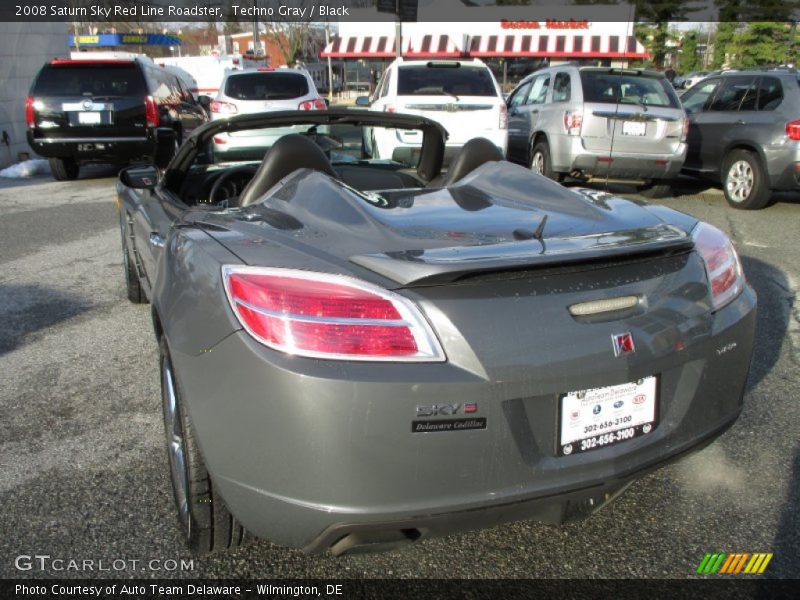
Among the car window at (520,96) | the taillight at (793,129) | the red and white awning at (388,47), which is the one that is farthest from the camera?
the red and white awning at (388,47)

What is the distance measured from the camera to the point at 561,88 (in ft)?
32.8

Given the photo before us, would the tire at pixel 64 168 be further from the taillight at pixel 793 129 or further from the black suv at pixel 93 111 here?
the taillight at pixel 793 129

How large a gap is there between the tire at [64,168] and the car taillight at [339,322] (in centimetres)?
1124

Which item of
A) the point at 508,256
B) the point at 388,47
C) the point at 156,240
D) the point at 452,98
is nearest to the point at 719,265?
the point at 508,256

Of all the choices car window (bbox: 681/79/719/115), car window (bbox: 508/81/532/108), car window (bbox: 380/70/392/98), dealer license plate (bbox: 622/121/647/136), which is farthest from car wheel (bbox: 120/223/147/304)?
car window (bbox: 681/79/719/115)

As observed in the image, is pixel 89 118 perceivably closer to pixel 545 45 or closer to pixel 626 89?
pixel 626 89

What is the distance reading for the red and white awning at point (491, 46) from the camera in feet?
114

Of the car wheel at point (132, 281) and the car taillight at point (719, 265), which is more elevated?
the car taillight at point (719, 265)

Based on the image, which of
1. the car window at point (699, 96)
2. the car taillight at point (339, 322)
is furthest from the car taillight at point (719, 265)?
the car window at point (699, 96)

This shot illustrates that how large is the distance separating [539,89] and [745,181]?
130 inches

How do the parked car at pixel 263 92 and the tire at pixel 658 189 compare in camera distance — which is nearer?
the tire at pixel 658 189

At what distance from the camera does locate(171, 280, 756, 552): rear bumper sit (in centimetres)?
176

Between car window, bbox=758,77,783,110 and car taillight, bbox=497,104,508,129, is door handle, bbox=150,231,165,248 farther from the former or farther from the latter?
car window, bbox=758,77,783,110

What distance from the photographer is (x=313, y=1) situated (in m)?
52.1
